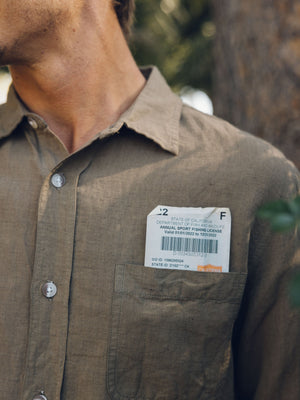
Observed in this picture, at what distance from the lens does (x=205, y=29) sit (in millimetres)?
5734

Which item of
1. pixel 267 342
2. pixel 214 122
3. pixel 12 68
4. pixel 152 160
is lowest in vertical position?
pixel 267 342

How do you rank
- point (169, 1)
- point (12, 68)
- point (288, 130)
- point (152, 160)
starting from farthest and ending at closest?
point (169, 1) < point (288, 130) < point (12, 68) < point (152, 160)

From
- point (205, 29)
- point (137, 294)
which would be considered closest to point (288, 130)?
point (137, 294)

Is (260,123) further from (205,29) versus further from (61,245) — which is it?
(205,29)

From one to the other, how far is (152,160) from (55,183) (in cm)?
30

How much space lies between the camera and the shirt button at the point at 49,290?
143 centimetres

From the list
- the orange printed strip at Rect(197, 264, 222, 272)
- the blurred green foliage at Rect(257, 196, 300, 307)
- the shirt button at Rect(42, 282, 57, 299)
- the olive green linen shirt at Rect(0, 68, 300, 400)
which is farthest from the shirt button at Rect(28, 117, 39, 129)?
the blurred green foliage at Rect(257, 196, 300, 307)

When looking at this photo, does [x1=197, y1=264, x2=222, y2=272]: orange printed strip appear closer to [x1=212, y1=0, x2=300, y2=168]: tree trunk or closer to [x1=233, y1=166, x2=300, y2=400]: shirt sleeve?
[x1=233, y1=166, x2=300, y2=400]: shirt sleeve

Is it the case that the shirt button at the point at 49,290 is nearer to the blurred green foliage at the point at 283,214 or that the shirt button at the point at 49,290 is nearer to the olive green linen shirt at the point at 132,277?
the olive green linen shirt at the point at 132,277

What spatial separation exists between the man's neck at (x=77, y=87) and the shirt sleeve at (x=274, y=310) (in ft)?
1.99

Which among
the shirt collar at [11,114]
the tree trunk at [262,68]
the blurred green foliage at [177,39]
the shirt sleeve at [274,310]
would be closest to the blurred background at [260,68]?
the tree trunk at [262,68]

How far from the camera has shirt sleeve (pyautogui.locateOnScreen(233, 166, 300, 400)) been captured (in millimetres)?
1543

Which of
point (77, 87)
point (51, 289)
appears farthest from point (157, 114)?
point (51, 289)

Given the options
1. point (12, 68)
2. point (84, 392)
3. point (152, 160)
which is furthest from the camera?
point (12, 68)
